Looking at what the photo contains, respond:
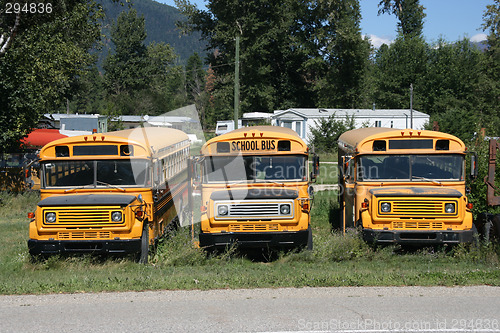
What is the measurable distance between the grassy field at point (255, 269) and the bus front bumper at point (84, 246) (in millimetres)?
364

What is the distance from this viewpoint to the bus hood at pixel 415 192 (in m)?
9.96

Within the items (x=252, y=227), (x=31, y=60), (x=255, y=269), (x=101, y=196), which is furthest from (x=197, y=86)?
(x=255, y=269)

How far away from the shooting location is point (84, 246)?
953 centimetres

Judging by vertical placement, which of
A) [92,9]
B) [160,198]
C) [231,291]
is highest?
[92,9]

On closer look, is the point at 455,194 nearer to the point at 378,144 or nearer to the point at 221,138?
the point at 378,144

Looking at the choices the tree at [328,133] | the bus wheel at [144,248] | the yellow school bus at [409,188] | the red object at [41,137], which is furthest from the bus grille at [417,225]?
the tree at [328,133]

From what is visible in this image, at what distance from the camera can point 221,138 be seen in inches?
419

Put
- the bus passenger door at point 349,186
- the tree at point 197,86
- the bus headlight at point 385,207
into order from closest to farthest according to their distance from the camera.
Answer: the bus headlight at point 385,207 < the bus passenger door at point 349,186 < the tree at point 197,86

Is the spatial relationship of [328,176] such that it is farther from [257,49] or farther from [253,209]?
[257,49]

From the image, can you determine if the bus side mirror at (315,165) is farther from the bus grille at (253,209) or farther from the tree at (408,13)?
the tree at (408,13)

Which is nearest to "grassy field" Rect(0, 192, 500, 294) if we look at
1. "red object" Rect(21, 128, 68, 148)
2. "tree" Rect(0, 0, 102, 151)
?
"tree" Rect(0, 0, 102, 151)

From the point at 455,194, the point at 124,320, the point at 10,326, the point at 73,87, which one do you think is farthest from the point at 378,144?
the point at 73,87

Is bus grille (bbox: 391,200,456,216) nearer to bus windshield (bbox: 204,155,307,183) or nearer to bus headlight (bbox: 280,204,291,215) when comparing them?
bus windshield (bbox: 204,155,307,183)

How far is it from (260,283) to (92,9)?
83.8 ft
